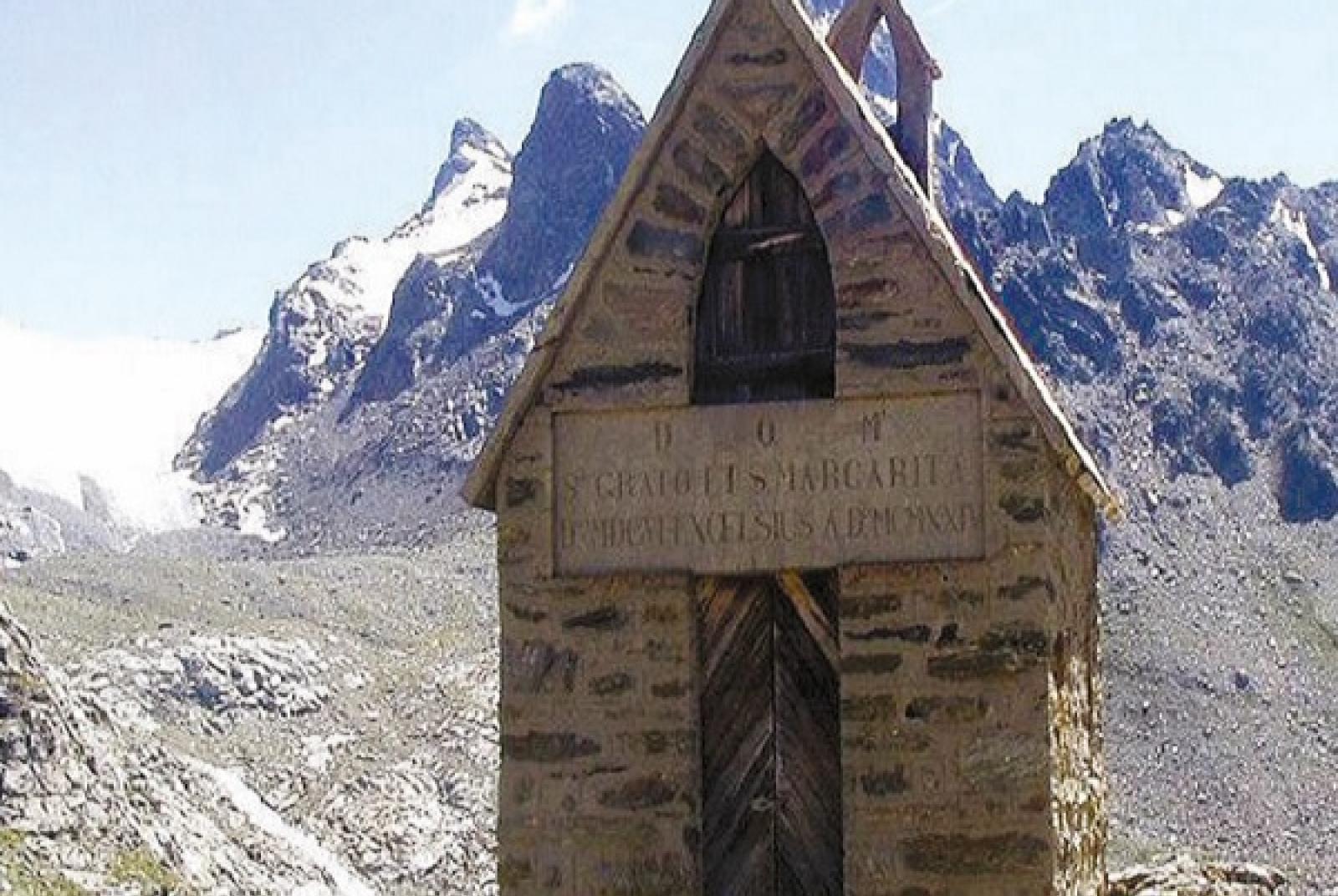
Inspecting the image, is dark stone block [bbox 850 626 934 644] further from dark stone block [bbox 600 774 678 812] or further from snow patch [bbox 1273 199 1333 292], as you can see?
snow patch [bbox 1273 199 1333 292]

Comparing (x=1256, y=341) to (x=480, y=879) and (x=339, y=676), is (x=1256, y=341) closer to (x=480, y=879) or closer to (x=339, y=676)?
(x=339, y=676)

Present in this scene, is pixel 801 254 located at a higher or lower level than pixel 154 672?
higher

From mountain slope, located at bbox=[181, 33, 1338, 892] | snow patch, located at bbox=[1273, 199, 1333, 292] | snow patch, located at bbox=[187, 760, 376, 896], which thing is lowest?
snow patch, located at bbox=[187, 760, 376, 896]

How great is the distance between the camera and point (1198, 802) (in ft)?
333

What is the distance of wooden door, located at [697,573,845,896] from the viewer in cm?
958

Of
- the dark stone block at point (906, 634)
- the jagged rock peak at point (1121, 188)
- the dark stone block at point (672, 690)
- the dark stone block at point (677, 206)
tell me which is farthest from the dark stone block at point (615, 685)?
the jagged rock peak at point (1121, 188)

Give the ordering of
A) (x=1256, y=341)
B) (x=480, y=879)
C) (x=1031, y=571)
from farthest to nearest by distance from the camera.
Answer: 1. (x=1256, y=341)
2. (x=480, y=879)
3. (x=1031, y=571)

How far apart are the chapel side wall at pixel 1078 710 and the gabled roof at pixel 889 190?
285 millimetres

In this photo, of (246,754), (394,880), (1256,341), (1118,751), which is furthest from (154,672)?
(1256,341)

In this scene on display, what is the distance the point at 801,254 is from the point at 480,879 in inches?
3208

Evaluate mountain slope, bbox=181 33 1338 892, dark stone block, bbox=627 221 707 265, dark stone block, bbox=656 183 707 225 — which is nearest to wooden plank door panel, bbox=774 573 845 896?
dark stone block, bbox=627 221 707 265

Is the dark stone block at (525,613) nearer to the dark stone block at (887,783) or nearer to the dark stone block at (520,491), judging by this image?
the dark stone block at (520,491)

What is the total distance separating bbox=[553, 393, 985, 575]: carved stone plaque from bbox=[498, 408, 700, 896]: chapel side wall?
14cm

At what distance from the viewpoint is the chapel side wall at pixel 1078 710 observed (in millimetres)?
9484
